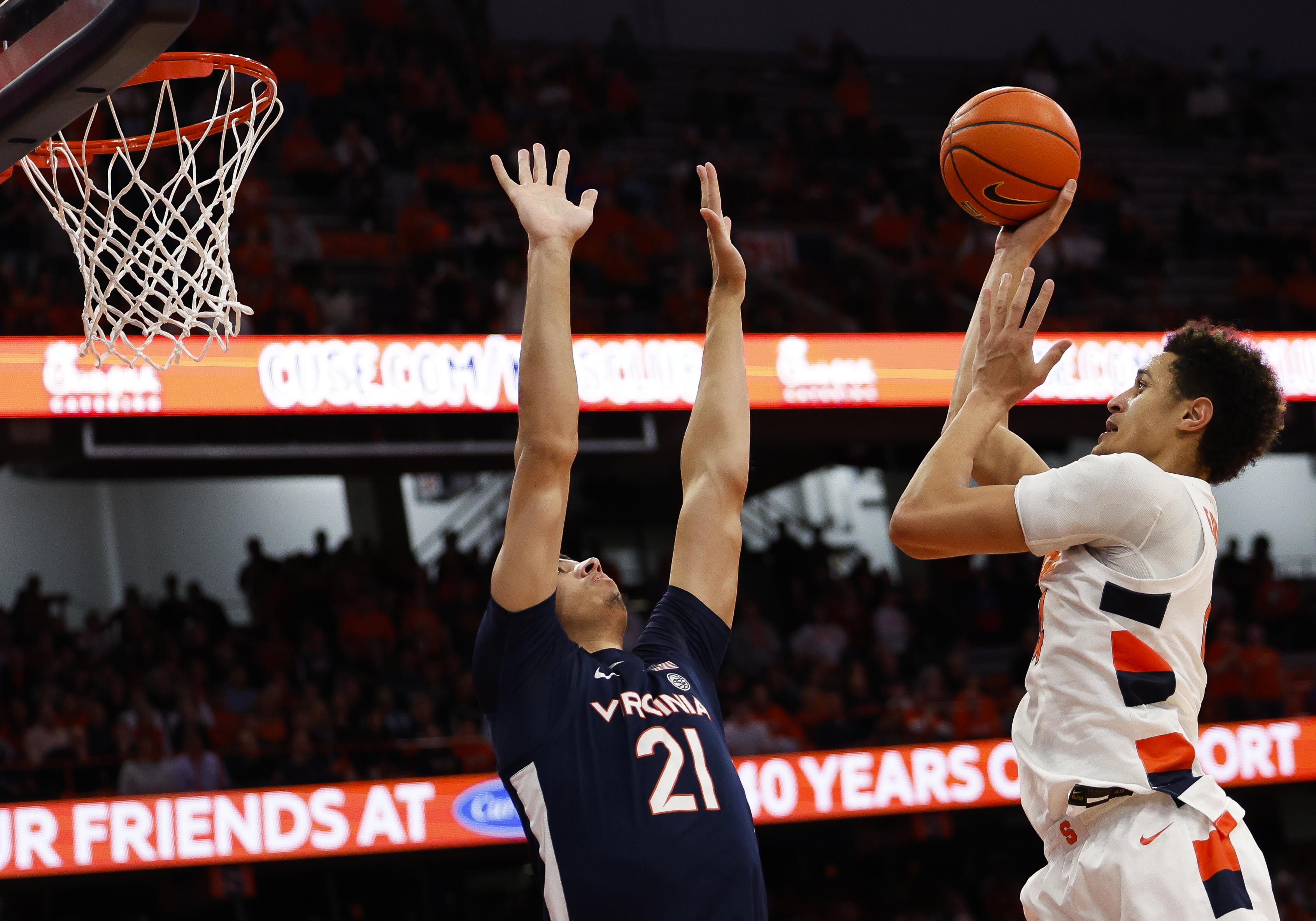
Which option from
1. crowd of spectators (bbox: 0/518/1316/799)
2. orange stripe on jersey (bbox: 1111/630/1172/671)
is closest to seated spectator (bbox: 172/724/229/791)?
crowd of spectators (bbox: 0/518/1316/799)

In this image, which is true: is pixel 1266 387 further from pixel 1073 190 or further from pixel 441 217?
pixel 441 217

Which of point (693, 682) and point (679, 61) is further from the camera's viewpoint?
point (679, 61)

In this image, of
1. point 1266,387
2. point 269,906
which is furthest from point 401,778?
point 1266,387

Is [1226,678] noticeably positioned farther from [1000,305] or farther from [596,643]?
[596,643]

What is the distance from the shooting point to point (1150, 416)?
2.55 meters

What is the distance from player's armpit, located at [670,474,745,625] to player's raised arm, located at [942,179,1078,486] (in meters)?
0.45

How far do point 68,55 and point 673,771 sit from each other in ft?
4.79

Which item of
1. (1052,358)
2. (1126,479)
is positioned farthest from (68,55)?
(1126,479)

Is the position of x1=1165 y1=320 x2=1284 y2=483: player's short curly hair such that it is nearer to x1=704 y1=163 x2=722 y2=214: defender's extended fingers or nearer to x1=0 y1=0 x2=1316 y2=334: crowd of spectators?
x1=704 y1=163 x2=722 y2=214: defender's extended fingers

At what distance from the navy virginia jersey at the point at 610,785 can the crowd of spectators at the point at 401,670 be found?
5.99 m

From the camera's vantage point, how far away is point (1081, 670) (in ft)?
7.95

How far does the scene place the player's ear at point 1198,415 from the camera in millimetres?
2512

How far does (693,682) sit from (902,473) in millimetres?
12062

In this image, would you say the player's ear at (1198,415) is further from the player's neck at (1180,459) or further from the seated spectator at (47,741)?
the seated spectator at (47,741)
